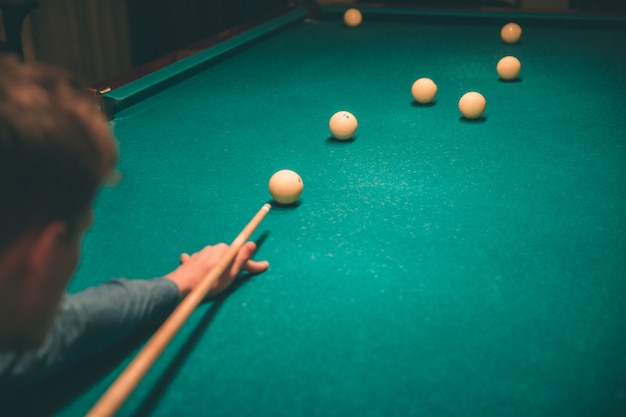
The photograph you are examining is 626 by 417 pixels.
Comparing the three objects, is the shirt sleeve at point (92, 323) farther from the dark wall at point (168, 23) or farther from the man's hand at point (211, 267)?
the dark wall at point (168, 23)

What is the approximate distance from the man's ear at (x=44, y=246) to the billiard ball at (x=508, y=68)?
2.90 meters

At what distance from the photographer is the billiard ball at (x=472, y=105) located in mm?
2627

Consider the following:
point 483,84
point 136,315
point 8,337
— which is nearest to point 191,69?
point 483,84

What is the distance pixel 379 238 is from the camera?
168 centimetres

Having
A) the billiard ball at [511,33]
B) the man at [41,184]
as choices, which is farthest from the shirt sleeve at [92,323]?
the billiard ball at [511,33]

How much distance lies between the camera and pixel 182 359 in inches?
47.3

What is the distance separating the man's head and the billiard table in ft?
1.29

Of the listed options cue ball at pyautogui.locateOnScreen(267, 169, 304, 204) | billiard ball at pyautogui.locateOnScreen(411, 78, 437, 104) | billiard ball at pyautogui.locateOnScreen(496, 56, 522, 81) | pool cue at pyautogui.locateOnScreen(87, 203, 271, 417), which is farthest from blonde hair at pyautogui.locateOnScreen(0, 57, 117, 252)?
billiard ball at pyautogui.locateOnScreen(496, 56, 522, 81)

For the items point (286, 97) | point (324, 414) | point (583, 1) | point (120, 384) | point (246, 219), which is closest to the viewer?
point (120, 384)

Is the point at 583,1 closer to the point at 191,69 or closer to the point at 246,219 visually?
the point at 191,69

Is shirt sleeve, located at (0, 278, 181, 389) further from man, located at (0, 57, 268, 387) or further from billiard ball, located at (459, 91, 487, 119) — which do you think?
billiard ball, located at (459, 91, 487, 119)

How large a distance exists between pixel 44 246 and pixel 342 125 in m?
1.77

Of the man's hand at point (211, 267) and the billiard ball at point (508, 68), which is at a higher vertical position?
the billiard ball at point (508, 68)

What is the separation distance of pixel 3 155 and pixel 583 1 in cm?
715
